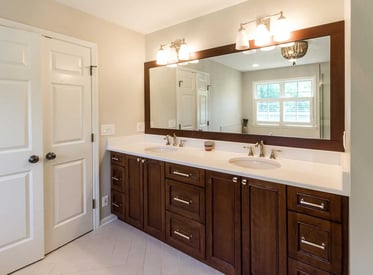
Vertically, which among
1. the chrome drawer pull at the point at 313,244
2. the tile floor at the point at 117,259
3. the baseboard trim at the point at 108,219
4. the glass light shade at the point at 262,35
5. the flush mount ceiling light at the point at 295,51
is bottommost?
the tile floor at the point at 117,259

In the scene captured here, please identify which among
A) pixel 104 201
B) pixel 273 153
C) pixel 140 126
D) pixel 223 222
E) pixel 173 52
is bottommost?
pixel 104 201

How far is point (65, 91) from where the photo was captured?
231cm

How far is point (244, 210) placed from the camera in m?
1.70

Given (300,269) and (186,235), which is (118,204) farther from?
(300,269)

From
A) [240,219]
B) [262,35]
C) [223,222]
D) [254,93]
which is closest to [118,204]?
[223,222]

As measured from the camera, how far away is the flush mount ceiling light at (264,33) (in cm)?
198

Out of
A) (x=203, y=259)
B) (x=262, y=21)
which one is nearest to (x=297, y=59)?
(x=262, y=21)

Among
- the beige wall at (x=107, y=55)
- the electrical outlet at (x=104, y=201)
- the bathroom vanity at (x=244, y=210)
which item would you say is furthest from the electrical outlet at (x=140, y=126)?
the electrical outlet at (x=104, y=201)

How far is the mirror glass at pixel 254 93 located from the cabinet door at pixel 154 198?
71 centimetres

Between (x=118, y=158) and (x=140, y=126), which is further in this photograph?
(x=140, y=126)

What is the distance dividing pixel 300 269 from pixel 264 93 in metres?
1.45

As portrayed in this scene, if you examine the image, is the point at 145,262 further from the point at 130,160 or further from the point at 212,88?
the point at 212,88

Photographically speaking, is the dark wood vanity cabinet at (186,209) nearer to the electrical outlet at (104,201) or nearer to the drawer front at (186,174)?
the drawer front at (186,174)

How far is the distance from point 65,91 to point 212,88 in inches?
58.6
